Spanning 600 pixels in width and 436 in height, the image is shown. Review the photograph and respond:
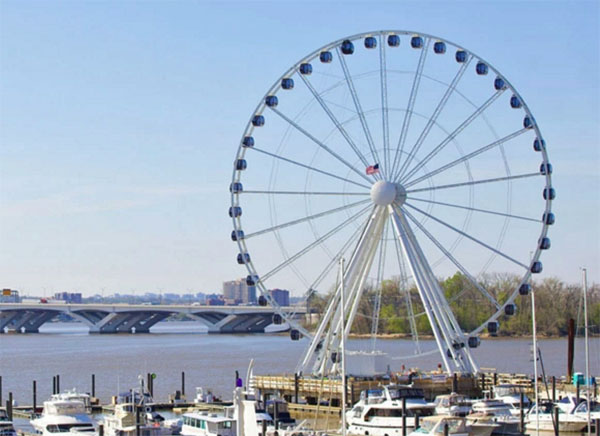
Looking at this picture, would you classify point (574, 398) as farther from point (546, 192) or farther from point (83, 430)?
point (83, 430)

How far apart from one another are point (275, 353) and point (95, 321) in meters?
68.6

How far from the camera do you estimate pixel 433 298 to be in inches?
2238

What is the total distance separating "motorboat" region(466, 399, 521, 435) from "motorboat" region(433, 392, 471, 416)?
34 centimetres

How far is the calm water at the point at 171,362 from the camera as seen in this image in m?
76.6

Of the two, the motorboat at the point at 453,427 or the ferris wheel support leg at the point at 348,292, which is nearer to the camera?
the motorboat at the point at 453,427

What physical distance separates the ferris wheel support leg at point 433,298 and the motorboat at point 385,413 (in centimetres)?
909

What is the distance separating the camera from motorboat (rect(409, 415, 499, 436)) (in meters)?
39.3

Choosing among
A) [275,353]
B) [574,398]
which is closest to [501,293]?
[275,353]

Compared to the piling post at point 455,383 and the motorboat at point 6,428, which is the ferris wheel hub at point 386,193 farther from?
the motorboat at point 6,428

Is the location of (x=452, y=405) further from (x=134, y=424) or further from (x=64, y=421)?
(x=64, y=421)

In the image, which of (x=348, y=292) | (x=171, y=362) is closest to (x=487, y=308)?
(x=171, y=362)

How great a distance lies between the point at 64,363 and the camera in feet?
323

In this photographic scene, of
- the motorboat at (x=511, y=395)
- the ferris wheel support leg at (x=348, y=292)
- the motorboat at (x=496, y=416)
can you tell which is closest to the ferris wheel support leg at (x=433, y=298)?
the ferris wheel support leg at (x=348, y=292)

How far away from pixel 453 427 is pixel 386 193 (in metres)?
18.4
